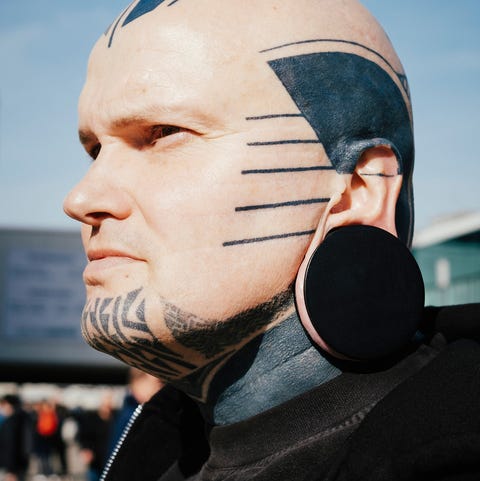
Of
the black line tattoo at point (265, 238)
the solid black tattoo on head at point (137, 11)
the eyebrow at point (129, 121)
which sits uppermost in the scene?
the solid black tattoo on head at point (137, 11)

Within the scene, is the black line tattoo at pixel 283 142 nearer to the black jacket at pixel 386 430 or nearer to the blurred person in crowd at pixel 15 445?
the black jacket at pixel 386 430

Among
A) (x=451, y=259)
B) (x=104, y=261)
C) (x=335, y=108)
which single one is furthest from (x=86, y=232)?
(x=451, y=259)

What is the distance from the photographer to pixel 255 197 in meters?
1.86

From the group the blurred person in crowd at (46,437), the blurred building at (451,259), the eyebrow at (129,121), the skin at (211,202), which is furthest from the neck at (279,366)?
the blurred building at (451,259)

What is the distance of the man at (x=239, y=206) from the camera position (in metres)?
1.84

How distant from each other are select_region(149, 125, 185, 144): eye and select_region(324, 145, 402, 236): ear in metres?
Result: 0.47

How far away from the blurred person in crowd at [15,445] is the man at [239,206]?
343 inches

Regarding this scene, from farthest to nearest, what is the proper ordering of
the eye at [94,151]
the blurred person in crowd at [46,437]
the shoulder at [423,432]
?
the blurred person in crowd at [46,437] → the eye at [94,151] → the shoulder at [423,432]

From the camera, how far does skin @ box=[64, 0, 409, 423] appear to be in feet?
6.02

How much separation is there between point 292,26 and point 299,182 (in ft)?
1.39

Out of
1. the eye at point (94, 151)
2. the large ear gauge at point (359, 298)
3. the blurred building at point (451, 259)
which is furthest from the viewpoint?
the blurred building at point (451, 259)

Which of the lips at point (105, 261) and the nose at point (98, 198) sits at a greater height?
the nose at point (98, 198)

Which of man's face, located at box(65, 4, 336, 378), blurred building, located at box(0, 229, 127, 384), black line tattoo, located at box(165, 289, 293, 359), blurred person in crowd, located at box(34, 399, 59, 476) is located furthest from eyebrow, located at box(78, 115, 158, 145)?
blurred building, located at box(0, 229, 127, 384)

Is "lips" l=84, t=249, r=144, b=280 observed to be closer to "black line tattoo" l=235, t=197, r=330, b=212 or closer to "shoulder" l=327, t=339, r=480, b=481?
"black line tattoo" l=235, t=197, r=330, b=212
